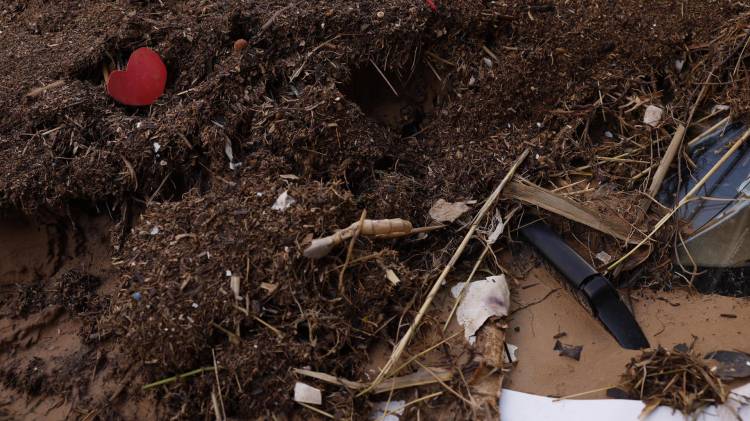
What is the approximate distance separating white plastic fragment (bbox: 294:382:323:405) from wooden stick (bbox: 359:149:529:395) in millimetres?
166

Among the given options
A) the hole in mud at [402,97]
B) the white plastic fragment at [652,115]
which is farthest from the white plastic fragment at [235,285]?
the white plastic fragment at [652,115]

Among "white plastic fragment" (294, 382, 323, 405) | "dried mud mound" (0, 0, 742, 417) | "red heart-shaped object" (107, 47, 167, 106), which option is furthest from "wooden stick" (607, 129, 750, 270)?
"red heart-shaped object" (107, 47, 167, 106)

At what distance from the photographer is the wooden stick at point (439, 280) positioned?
2277 millimetres

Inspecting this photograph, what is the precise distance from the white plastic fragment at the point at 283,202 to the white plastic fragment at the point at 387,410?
86cm

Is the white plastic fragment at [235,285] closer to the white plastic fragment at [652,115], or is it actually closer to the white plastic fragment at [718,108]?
the white plastic fragment at [652,115]

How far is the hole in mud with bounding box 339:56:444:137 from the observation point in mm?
3074

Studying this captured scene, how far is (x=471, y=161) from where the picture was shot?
2.83m

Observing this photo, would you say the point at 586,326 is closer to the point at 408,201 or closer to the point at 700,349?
the point at 700,349

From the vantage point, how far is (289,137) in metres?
2.58

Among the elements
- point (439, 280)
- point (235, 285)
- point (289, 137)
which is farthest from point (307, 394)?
point (289, 137)

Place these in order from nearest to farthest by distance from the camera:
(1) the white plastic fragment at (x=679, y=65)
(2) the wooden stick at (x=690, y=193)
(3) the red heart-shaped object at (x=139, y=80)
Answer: (2) the wooden stick at (x=690, y=193) → (3) the red heart-shaped object at (x=139, y=80) → (1) the white plastic fragment at (x=679, y=65)

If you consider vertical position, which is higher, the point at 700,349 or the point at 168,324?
the point at 168,324

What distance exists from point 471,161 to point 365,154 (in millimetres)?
531

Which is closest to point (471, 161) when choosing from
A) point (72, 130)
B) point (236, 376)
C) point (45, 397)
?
point (236, 376)
